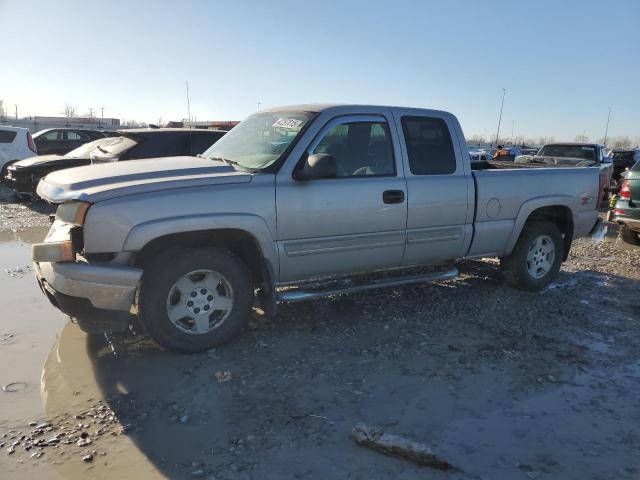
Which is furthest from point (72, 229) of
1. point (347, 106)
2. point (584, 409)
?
point (584, 409)

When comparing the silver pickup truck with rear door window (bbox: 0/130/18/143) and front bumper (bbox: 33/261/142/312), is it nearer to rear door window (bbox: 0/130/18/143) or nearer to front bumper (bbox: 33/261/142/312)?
front bumper (bbox: 33/261/142/312)

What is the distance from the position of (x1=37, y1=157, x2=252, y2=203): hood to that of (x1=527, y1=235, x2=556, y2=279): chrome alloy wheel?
368 centimetres

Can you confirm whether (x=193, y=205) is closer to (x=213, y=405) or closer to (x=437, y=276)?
(x=213, y=405)

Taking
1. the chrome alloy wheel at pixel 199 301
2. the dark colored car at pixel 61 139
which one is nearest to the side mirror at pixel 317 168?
the chrome alloy wheel at pixel 199 301

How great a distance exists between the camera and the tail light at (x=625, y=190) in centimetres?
880

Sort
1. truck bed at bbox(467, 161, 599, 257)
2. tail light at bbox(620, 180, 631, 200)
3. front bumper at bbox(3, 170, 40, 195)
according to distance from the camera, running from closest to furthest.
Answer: truck bed at bbox(467, 161, 599, 257) → tail light at bbox(620, 180, 631, 200) → front bumper at bbox(3, 170, 40, 195)

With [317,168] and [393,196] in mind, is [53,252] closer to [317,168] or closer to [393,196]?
[317,168]

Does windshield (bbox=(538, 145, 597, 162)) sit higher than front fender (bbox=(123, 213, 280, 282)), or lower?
higher

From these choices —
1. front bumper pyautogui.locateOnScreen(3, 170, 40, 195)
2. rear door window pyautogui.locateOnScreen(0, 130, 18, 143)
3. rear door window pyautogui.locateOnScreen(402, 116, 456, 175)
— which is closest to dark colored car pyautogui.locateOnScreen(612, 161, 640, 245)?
rear door window pyautogui.locateOnScreen(402, 116, 456, 175)

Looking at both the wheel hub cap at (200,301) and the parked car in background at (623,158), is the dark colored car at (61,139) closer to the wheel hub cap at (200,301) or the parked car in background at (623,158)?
the wheel hub cap at (200,301)

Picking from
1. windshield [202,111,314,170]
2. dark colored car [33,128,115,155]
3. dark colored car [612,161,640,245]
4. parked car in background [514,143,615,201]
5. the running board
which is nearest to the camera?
the running board

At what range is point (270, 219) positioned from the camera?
4125 mm

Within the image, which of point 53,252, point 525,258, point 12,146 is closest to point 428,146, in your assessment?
point 525,258

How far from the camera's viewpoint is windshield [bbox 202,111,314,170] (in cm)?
447
